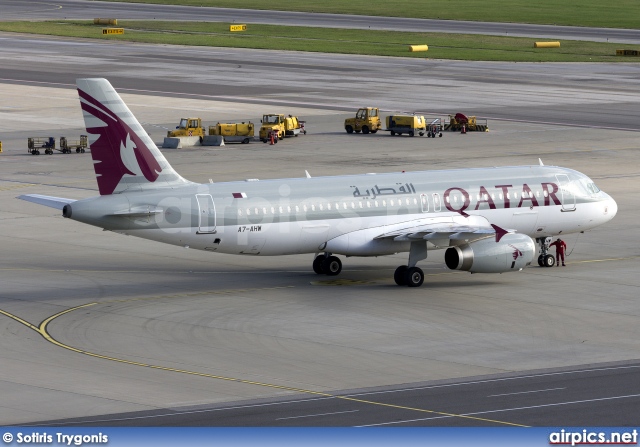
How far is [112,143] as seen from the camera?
5238cm

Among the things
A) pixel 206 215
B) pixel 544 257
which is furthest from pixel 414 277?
pixel 206 215

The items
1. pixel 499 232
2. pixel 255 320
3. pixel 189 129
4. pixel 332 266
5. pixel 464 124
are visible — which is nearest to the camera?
pixel 255 320

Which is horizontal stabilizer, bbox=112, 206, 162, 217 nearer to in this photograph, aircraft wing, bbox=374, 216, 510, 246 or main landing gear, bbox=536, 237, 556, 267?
aircraft wing, bbox=374, 216, 510, 246

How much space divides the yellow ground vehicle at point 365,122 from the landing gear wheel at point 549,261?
53.5m

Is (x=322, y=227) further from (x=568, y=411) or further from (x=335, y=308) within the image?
(x=568, y=411)

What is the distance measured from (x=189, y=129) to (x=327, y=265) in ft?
170

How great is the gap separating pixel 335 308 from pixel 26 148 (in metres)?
58.5

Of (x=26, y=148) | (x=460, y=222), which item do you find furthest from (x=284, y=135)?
(x=460, y=222)

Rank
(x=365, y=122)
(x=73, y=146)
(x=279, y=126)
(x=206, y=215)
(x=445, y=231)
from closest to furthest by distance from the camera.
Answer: (x=206, y=215), (x=445, y=231), (x=73, y=146), (x=279, y=126), (x=365, y=122)

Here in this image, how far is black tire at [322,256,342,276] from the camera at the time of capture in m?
58.2

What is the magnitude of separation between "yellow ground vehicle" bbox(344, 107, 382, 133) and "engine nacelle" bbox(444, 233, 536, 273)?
2320 inches

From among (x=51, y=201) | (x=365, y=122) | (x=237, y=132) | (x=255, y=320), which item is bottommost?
(x=255, y=320)

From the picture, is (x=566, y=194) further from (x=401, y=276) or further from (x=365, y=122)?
(x=365, y=122)

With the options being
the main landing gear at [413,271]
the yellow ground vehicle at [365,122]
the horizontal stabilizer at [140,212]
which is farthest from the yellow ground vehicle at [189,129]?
the horizontal stabilizer at [140,212]
